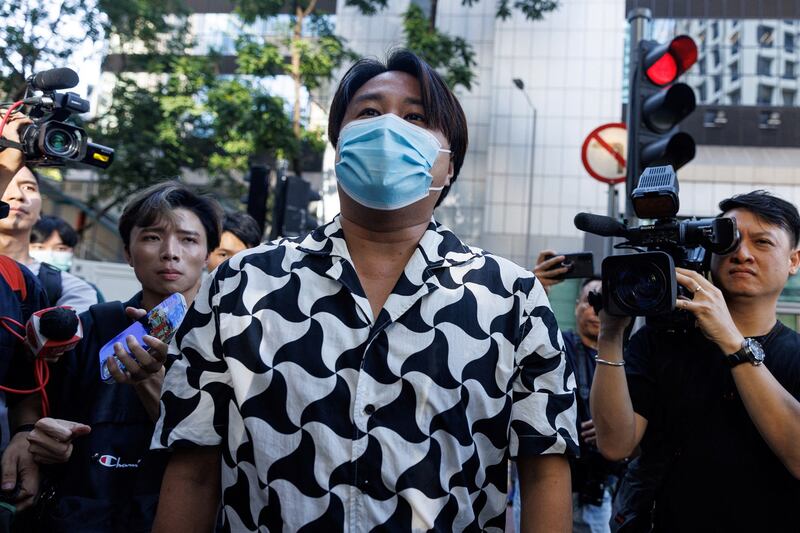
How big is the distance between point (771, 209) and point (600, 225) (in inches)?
28.0

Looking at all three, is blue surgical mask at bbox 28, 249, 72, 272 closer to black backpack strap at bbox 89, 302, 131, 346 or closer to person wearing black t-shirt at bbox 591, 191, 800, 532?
black backpack strap at bbox 89, 302, 131, 346

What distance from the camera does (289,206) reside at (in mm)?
9359

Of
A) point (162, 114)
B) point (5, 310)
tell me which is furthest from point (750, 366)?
point (162, 114)

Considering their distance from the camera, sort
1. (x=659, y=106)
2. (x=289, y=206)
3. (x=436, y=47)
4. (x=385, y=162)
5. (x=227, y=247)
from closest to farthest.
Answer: (x=385, y=162), (x=659, y=106), (x=227, y=247), (x=289, y=206), (x=436, y=47)

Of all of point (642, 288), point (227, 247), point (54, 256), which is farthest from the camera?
point (54, 256)

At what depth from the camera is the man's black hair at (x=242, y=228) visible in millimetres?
4992

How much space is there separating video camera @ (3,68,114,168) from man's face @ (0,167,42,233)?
88 centimetres

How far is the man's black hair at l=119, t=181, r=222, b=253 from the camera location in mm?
2924

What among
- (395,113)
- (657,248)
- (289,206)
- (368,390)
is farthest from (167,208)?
(289,206)

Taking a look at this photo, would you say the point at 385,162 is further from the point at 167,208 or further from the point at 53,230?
the point at 53,230

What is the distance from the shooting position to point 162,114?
1689 cm

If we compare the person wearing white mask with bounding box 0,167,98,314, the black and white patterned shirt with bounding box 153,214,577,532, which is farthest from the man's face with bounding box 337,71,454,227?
the person wearing white mask with bounding box 0,167,98,314

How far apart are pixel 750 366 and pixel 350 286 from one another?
1.35m

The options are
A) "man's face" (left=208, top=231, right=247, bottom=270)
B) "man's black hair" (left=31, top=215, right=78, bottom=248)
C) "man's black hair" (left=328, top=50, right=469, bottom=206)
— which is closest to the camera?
"man's black hair" (left=328, top=50, right=469, bottom=206)
